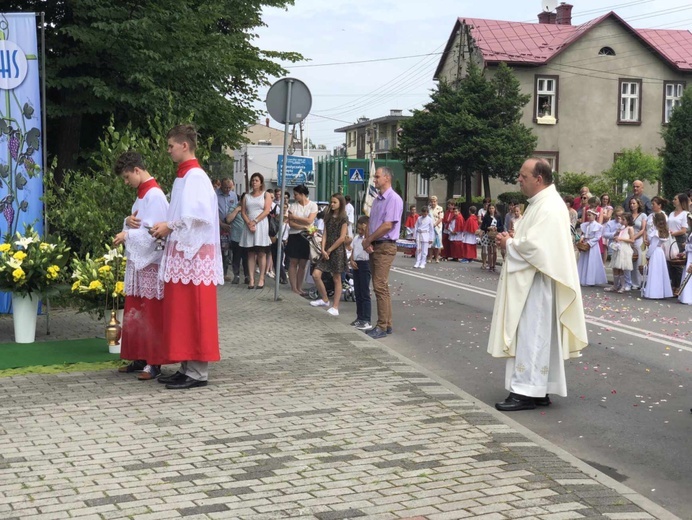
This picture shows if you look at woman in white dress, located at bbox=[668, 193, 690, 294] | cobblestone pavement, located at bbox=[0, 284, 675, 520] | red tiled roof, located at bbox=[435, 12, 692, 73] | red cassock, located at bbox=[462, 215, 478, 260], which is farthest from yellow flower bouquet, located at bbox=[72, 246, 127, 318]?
red tiled roof, located at bbox=[435, 12, 692, 73]

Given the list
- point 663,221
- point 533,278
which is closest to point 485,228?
point 663,221

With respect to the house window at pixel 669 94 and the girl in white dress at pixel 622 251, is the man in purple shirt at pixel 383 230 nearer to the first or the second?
the girl in white dress at pixel 622 251

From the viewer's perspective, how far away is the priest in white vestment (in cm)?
771

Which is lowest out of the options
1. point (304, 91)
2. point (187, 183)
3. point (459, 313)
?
point (459, 313)

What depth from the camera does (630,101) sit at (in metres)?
51.2

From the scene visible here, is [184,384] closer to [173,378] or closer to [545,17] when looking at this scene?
[173,378]

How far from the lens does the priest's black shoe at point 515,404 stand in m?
7.83

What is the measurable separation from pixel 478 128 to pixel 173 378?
117 ft

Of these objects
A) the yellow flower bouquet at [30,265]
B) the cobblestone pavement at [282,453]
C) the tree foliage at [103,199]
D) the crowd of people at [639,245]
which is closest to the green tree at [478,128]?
the crowd of people at [639,245]

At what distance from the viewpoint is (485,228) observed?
2902cm

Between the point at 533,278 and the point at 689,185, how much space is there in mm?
32267

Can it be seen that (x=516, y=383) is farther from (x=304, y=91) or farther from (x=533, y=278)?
(x=304, y=91)

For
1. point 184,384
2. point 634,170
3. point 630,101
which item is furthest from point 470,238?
point 630,101

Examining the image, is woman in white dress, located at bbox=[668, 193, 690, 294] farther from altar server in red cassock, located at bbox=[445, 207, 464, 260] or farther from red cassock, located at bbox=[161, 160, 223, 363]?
red cassock, located at bbox=[161, 160, 223, 363]
